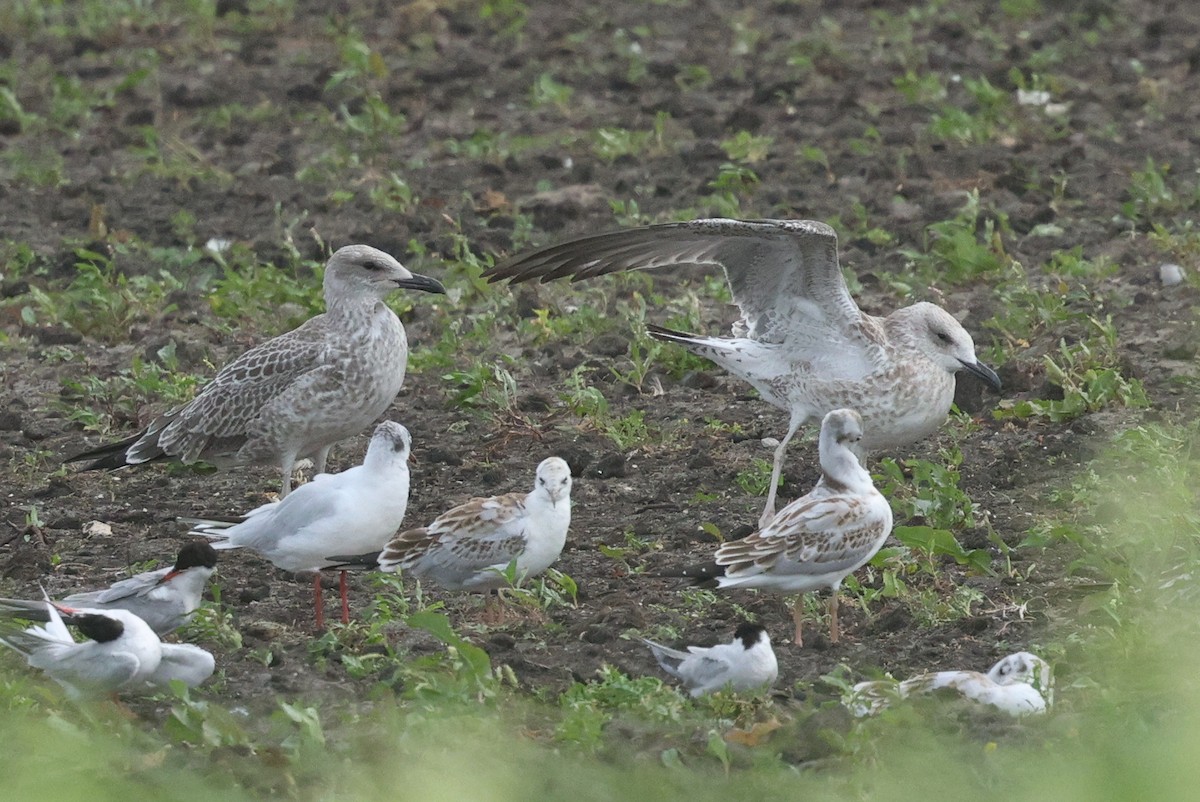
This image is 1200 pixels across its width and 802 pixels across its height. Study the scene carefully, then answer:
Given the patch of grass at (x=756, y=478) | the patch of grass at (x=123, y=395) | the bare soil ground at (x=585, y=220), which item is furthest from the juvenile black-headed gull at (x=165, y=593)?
the patch of grass at (x=123, y=395)

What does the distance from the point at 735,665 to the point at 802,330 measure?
116 inches

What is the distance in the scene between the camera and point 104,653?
6.55m

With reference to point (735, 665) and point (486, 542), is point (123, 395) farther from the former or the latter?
point (735, 665)

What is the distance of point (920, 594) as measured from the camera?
7742mm

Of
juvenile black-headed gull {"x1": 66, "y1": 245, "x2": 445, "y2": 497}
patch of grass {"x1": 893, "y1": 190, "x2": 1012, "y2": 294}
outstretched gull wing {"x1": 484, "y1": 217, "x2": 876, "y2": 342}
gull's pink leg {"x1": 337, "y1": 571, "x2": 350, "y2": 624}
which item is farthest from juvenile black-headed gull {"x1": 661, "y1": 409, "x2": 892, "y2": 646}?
patch of grass {"x1": 893, "y1": 190, "x2": 1012, "y2": 294}

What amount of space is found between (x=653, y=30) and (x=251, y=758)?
1196 cm

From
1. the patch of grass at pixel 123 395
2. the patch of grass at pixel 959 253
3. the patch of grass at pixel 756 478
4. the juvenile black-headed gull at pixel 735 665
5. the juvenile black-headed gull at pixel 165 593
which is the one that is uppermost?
the juvenile black-headed gull at pixel 165 593

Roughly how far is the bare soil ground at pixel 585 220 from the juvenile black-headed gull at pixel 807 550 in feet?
0.75

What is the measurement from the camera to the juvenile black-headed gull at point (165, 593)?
7207mm

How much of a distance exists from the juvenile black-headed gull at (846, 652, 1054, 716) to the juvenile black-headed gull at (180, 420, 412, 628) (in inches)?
81.7

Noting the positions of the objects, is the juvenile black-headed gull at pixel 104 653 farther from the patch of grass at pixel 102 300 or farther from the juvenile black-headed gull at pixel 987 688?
the patch of grass at pixel 102 300

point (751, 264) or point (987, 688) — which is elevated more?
point (751, 264)

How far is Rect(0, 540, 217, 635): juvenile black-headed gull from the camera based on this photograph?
7207 mm

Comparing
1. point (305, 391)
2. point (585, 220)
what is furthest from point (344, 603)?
point (585, 220)
